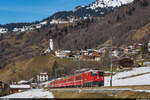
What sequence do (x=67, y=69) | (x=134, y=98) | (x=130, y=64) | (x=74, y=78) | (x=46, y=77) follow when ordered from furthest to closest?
(x=46, y=77) < (x=67, y=69) < (x=130, y=64) < (x=74, y=78) < (x=134, y=98)

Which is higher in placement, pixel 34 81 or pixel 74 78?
pixel 74 78

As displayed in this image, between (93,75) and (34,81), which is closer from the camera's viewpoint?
(93,75)

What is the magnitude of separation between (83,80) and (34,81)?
11627 cm

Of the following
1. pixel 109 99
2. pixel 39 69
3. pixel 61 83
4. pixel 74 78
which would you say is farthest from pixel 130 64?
pixel 109 99

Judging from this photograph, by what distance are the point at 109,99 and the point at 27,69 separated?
176 meters

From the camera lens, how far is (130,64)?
410ft

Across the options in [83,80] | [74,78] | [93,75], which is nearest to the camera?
[93,75]

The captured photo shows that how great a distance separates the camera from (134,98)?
24.6 m

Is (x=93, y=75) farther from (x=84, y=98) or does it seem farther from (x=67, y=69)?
(x=67, y=69)

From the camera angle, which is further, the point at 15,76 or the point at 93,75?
the point at 15,76

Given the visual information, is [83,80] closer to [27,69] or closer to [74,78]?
[74,78]

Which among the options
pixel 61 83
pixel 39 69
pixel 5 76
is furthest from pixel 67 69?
pixel 61 83

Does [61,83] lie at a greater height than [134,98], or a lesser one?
lesser

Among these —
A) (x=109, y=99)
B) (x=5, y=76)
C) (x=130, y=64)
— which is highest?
(x=109, y=99)
